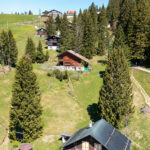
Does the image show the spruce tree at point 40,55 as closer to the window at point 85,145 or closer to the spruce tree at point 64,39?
the spruce tree at point 64,39

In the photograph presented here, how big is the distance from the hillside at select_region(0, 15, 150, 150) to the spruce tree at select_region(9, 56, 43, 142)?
2278 mm

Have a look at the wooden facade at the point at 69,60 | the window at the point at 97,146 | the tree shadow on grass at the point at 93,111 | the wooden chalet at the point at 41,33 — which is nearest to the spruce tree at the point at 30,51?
the wooden facade at the point at 69,60

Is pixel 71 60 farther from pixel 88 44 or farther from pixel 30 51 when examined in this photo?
pixel 30 51

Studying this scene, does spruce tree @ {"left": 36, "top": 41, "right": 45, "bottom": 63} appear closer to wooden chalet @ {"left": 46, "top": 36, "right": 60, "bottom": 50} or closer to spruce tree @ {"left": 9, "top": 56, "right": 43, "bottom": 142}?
wooden chalet @ {"left": 46, "top": 36, "right": 60, "bottom": 50}

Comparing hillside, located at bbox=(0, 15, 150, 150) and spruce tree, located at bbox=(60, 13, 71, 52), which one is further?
spruce tree, located at bbox=(60, 13, 71, 52)

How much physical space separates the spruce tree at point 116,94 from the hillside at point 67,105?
139 inches

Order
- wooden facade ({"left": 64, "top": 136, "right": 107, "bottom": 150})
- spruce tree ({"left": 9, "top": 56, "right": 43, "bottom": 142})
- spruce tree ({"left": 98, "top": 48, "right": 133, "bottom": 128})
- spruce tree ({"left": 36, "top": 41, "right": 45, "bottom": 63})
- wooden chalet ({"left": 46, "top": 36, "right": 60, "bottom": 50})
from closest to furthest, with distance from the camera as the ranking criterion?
wooden facade ({"left": 64, "top": 136, "right": 107, "bottom": 150}), spruce tree ({"left": 9, "top": 56, "right": 43, "bottom": 142}), spruce tree ({"left": 98, "top": 48, "right": 133, "bottom": 128}), spruce tree ({"left": 36, "top": 41, "right": 45, "bottom": 63}), wooden chalet ({"left": 46, "top": 36, "right": 60, "bottom": 50})

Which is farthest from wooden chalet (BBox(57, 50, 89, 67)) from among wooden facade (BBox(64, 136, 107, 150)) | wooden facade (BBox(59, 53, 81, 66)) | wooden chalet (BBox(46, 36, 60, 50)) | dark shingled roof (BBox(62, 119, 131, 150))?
wooden facade (BBox(64, 136, 107, 150))

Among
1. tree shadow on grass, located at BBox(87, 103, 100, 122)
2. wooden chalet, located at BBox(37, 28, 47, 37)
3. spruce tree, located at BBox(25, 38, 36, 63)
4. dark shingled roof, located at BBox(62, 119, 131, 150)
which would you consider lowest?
tree shadow on grass, located at BBox(87, 103, 100, 122)

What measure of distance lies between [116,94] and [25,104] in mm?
15544

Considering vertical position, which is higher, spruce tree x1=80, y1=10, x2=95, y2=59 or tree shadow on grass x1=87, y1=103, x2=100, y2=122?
spruce tree x1=80, y1=10, x2=95, y2=59

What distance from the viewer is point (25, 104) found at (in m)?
29.8

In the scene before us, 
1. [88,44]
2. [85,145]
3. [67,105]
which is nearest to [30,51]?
[88,44]

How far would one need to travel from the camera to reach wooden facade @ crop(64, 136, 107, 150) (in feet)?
70.8
